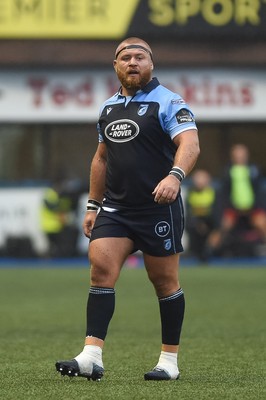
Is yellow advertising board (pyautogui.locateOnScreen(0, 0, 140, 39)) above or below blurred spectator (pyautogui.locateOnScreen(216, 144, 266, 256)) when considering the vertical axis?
above

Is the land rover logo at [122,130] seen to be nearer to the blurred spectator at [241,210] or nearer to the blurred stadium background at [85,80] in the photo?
the blurred spectator at [241,210]

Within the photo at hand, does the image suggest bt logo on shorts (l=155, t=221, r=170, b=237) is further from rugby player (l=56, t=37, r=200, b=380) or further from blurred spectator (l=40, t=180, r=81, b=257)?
blurred spectator (l=40, t=180, r=81, b=257)

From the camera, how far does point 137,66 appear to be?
24.3ft

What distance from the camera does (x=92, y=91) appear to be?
85.7 feet

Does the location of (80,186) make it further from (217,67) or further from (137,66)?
(137,66)

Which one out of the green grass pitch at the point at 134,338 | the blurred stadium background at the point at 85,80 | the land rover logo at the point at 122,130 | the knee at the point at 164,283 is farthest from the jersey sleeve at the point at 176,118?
the blurred stadium background at the point at 85,80

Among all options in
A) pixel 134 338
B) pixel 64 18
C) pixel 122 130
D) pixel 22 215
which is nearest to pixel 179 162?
pixel 122 130

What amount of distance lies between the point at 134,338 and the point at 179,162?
12.5 ft

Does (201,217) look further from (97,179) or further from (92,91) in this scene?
(97,179)

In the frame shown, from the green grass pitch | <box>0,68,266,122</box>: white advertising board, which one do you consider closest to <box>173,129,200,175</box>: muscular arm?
the green grass pitch

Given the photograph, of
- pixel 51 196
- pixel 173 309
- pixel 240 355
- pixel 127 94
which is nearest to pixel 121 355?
pixel 240 355

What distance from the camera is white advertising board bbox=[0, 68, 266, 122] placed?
2605cm

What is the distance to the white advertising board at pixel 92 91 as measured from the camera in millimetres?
26047

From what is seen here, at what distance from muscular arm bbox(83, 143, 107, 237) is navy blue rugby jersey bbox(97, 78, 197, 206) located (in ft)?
0.49
